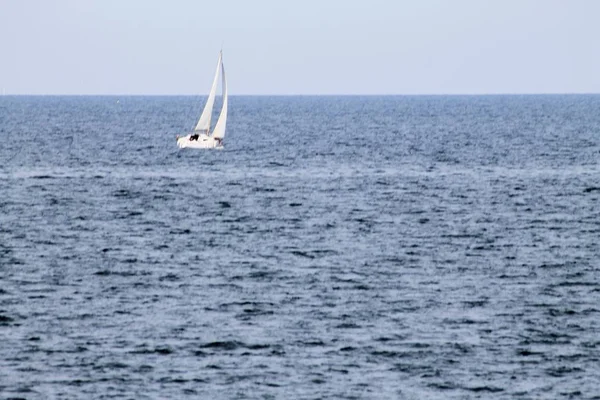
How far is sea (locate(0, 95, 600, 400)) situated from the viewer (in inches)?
1319

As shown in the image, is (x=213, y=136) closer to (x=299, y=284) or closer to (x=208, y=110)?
(x=208, y=110)

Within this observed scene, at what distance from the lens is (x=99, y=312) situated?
40.8 metres

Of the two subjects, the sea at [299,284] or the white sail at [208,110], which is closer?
the sea at [299,284]

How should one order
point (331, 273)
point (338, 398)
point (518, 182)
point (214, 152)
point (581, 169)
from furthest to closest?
1. point (214, 152)
2. point (581, 169)
3. point (518, 182)
4. point (331, 273)
5. point (338, 398)

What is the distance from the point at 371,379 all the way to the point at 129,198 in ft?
142

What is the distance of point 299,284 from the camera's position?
45.8 m

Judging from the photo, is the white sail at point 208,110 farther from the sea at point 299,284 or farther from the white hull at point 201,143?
the sea at point 299,284

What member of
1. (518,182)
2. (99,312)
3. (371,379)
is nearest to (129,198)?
(518,182)

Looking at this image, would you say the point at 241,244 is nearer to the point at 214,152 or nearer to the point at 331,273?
the point at 331,273

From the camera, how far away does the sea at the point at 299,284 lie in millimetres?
33500

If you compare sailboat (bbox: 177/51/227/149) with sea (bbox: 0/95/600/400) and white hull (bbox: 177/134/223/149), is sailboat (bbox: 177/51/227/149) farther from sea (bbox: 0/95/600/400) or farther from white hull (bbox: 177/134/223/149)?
sea (bbox: 0/95/600/400)

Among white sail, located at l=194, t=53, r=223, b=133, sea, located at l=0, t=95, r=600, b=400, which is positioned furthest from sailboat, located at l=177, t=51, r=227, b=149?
sea, located at l=0, t=95, r=600, b=400

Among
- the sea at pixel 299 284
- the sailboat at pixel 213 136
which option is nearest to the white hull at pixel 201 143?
the sailboat at pixel 213 136

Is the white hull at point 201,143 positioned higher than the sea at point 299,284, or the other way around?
the white hull at point 201,143
